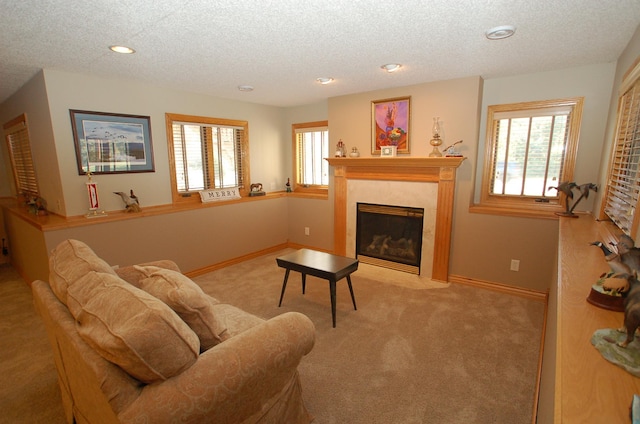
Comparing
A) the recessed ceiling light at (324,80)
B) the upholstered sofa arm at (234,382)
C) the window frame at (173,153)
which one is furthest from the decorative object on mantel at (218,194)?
the upholstered sofa arm at (234,382)

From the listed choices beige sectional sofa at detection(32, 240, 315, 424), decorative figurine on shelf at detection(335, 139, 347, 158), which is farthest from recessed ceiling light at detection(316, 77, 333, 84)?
beige sectional sofa at detection(32, 240, 315, 424)

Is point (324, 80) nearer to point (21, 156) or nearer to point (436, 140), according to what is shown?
point (436, 140)

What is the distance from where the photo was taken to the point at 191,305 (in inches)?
51.4

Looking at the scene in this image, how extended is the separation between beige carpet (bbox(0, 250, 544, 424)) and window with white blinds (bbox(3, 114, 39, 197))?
1354mm

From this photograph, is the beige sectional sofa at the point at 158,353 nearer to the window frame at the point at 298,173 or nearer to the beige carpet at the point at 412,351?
the beige carpet at the point at 412,351

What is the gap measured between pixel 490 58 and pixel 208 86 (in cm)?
290

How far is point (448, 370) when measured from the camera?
7.02 ft

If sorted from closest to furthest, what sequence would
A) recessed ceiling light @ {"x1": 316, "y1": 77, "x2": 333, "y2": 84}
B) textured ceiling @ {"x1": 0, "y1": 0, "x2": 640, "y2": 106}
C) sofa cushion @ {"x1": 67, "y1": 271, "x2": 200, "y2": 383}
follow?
sofa cushion @ {"x1": 67, "y1": 271, "x2": 200, "y2": 383} → textured ceiling @ {"x1": 0, "y1": 0, "x2": 640, "y2": 106} → recessed ceiling light @ {"x1": 316, "y1": 77, "x2": 333, "y2": 84}

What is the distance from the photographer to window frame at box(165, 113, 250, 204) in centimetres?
376

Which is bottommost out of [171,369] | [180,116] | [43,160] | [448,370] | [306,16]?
[448,370]

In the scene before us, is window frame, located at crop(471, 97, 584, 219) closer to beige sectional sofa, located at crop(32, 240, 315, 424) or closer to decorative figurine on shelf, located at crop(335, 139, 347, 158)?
decorative figurine on shelf, located at crop(335, 139, 347, 158)

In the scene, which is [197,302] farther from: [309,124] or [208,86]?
[309,124]

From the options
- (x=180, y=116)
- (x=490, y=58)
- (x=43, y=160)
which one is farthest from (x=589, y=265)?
(x=43, y=160)

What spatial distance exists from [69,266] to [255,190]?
3263 millimetres
